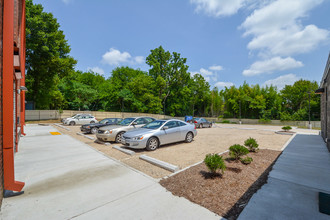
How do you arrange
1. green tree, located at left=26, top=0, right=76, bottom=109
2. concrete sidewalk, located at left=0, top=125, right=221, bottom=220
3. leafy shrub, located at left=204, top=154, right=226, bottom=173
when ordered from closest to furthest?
concrete sidewalk, located at left=0, top=125, right=221, bottom=220 < leafy shrub, located at left=204, top=154, right=226, bottom=173 < green tree, located at left=26, top=0, right=76, bottom=109

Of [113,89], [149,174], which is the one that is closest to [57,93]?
[113,89]

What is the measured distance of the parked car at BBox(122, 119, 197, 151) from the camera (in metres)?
6.95

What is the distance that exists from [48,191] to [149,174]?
2.41 meters

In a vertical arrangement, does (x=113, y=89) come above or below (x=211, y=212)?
above

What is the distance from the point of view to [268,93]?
136 feet

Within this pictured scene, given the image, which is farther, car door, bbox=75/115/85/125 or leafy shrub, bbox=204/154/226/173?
car door, bbox=75/115/85/125

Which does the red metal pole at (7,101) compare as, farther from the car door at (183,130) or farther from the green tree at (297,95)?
the green tree at (297,95)

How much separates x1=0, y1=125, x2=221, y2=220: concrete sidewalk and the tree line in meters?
27.2

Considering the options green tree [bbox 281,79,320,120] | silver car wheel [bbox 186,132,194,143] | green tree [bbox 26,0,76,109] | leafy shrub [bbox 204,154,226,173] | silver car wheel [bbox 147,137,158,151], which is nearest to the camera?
leafy shrub [bbox 204,154,226,173]

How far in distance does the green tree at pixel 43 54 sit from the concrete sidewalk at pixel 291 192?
30.7 m

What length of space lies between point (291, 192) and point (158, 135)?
5.16 metres

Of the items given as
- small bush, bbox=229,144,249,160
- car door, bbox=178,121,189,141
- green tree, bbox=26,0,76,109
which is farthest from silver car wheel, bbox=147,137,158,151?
green tree, bbox=26,0,76,109

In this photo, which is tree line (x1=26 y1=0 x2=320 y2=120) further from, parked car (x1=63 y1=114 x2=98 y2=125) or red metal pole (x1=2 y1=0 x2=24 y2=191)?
red metal pole (x1=2 y1=0 x2=24 y2=191)

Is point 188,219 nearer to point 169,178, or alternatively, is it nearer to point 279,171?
point 169,178
